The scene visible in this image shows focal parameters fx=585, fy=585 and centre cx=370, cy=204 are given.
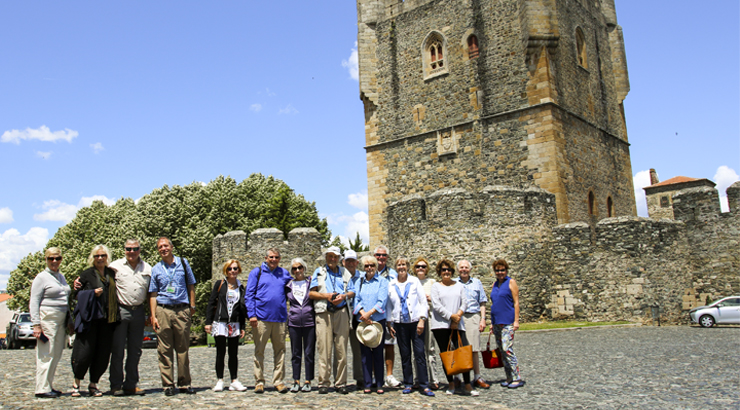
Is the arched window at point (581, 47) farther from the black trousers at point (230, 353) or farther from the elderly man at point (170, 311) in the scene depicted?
the elderly man at point (170, 311)

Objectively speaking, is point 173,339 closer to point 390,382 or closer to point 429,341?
point 390,382

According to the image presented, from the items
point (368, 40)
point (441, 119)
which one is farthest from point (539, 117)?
point (368, 40)

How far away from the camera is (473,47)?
856 inches

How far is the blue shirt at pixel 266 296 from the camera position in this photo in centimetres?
714

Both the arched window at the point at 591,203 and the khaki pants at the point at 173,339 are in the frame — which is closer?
the khaki pants at the point at 173,339

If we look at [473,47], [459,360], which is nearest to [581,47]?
[473,47]

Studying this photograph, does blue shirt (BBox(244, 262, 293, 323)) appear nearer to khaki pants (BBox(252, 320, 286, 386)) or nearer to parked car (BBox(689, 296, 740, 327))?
khaki pants (BBox(252, 320, 286, 386))

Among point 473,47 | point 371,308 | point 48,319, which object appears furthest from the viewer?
point 473,47

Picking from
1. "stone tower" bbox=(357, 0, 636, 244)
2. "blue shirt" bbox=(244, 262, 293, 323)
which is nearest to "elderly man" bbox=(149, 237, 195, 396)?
"blue shirt" bbox=(244, 262, 293, 323)

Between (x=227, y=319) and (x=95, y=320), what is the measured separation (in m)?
1.48

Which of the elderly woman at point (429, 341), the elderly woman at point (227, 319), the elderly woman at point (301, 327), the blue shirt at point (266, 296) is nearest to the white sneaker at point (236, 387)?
the elderly woman at point (227, 319)

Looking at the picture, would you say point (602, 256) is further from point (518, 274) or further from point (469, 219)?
point (469, 219)

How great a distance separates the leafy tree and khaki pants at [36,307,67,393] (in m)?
18.7

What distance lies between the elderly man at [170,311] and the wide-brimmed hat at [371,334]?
6.61 feet
